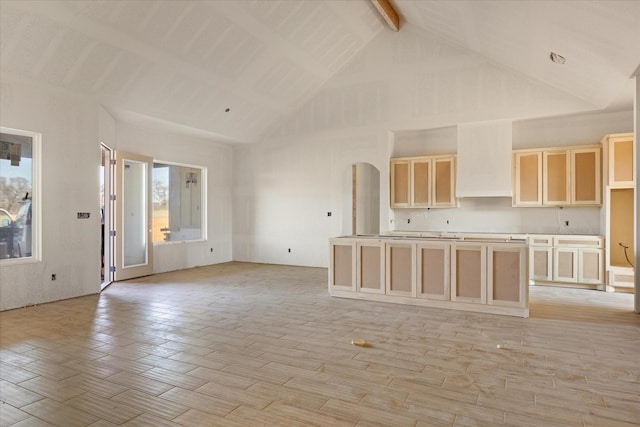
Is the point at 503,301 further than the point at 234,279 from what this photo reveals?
No

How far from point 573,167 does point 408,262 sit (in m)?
3.81

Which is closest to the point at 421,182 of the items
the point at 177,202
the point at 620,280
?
the point at 620,280

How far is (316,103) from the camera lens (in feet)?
30.2

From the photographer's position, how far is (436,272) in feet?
17.0

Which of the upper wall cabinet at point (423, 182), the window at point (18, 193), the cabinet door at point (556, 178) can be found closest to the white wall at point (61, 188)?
the window at point (18, 193)

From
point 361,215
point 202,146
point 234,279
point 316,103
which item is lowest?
point 234,279

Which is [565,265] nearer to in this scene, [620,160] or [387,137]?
[620,160]

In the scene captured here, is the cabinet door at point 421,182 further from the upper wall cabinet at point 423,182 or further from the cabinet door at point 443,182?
the cabinet door at point 443,182

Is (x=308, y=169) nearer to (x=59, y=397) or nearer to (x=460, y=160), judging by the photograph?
(x=460, y=160)

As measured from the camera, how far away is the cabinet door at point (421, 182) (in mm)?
8070

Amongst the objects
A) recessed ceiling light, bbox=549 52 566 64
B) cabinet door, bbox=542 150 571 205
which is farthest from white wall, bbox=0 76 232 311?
cabinet door, bbox=542 150 571 205

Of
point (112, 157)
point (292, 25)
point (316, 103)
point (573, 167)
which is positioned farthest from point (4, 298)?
point (573, 167)

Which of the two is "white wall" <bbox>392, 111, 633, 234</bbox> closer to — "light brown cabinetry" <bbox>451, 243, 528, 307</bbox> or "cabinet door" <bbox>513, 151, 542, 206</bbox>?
"cabinet door" <bbox>513, 151, 542, 206</bbox>

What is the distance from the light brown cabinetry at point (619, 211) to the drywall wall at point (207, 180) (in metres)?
8.04
